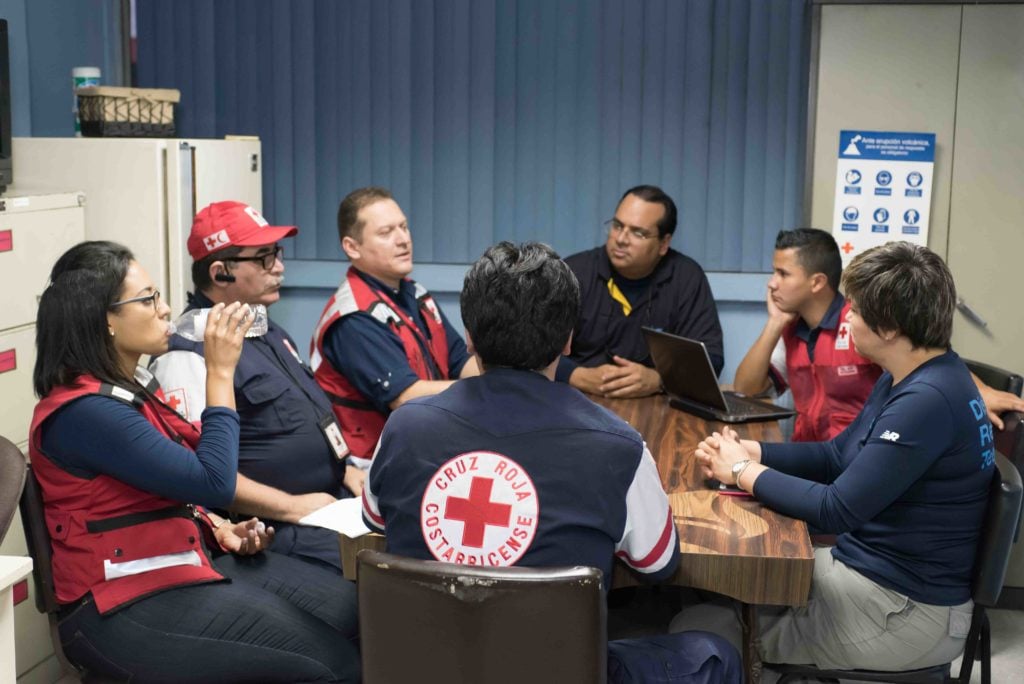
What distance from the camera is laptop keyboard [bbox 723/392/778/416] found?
314cm

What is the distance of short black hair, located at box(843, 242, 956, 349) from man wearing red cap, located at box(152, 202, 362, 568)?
135cm

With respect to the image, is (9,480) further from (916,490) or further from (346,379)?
(916,490)

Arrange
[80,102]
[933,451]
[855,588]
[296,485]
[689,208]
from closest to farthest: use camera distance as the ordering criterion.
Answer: [933,451]
[855,588]
[296,485]
[80,102]
[689,208]

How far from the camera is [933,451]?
2.17 m

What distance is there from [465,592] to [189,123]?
3348 mm

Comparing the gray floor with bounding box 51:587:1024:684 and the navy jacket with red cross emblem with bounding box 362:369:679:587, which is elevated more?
the navy jacket with red cross emblem with bounding box 362:369:679:587

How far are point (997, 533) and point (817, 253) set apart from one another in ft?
3.75

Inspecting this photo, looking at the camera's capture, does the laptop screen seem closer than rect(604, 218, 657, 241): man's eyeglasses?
Yes

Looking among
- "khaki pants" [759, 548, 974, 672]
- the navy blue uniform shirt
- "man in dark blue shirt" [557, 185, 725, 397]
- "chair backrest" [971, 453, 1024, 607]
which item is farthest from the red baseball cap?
"chair backrest" [971, 453, 1024, 607]

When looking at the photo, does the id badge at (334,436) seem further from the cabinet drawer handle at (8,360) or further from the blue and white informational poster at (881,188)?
the blue and white informational poster at (881,188)

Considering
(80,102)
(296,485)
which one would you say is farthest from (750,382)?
(80,102)

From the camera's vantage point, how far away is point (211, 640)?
224cm

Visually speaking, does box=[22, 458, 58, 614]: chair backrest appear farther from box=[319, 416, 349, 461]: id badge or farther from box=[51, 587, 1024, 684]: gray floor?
box=[51, 587, 1024, 684]: gray floor

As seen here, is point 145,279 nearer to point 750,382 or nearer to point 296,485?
point 296,485
